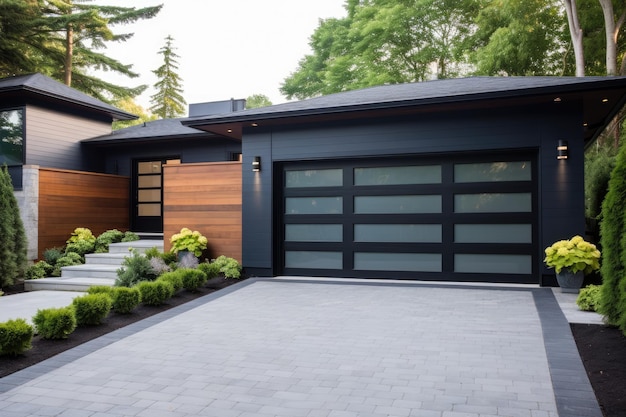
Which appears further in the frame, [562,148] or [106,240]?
[106,240]

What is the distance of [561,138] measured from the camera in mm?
7785

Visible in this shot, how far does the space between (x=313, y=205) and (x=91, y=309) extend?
4977mm

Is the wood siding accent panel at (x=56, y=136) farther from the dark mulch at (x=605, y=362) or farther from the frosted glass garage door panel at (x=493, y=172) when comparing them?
the dark mulch at (x=605, y=362)

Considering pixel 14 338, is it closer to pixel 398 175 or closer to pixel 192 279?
pixel 192 279

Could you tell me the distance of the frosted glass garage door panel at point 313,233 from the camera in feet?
30.2

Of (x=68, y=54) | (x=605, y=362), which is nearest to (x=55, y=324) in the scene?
(x=605, y=362)

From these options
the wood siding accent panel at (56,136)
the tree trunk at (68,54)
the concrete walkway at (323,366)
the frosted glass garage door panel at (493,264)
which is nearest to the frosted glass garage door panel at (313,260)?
the frosted glass garage door panel at (493,264)

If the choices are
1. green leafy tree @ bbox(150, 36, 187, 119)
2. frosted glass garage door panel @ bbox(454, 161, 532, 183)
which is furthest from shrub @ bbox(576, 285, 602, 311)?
green leafy tree @ bbox(150, 36, 187, 119)

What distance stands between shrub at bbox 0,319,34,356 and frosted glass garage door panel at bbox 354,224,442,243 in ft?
19.3

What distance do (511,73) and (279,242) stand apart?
42.6ft

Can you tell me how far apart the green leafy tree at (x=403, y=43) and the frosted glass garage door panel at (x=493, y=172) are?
13698 mm

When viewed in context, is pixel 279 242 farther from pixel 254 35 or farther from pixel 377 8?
pixel 254 35

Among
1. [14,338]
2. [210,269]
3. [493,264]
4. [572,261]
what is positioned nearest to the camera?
[14,338]

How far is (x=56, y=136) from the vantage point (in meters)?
12.4
